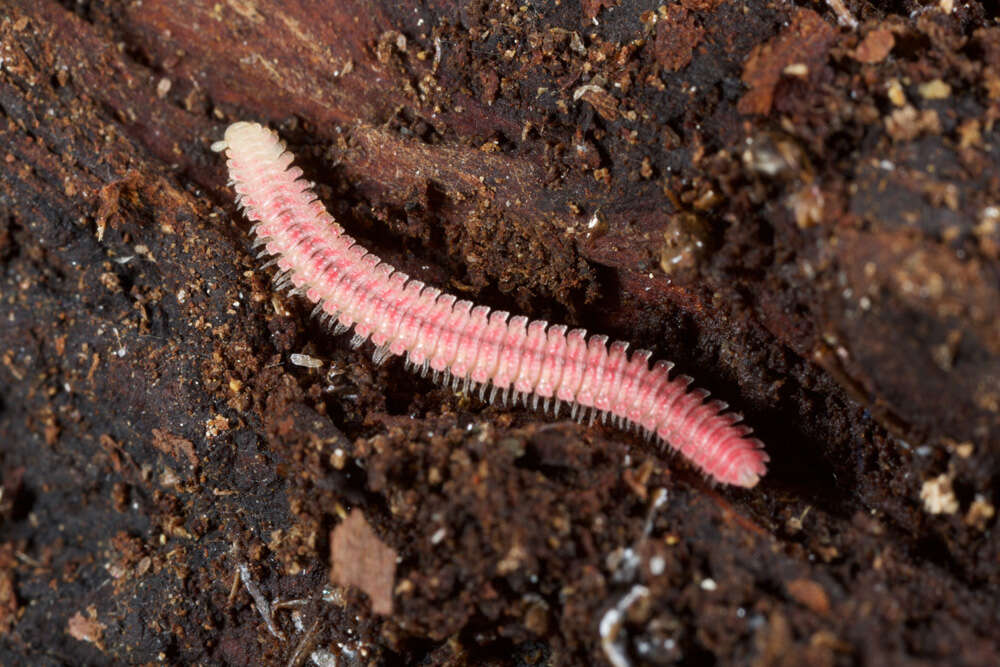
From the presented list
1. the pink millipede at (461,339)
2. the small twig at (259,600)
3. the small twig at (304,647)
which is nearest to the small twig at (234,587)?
the small twig at (259,600)

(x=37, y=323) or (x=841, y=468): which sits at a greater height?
(x=841, y=468)

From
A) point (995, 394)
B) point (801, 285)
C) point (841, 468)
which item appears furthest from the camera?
point (841, 468)

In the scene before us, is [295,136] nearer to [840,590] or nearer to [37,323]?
[37,323]

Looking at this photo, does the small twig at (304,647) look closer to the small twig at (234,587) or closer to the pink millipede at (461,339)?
the small twig at (234,587)

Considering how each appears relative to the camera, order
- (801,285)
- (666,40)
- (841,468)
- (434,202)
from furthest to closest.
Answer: (434,202)
(841,468)
(666,40)
(801,285)

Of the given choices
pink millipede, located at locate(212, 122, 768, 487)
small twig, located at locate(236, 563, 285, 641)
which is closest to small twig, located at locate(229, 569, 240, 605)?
small twig, located at locate(236, 563, 285, 641)

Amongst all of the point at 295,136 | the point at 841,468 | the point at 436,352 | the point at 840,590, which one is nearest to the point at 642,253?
the point at 436,352
